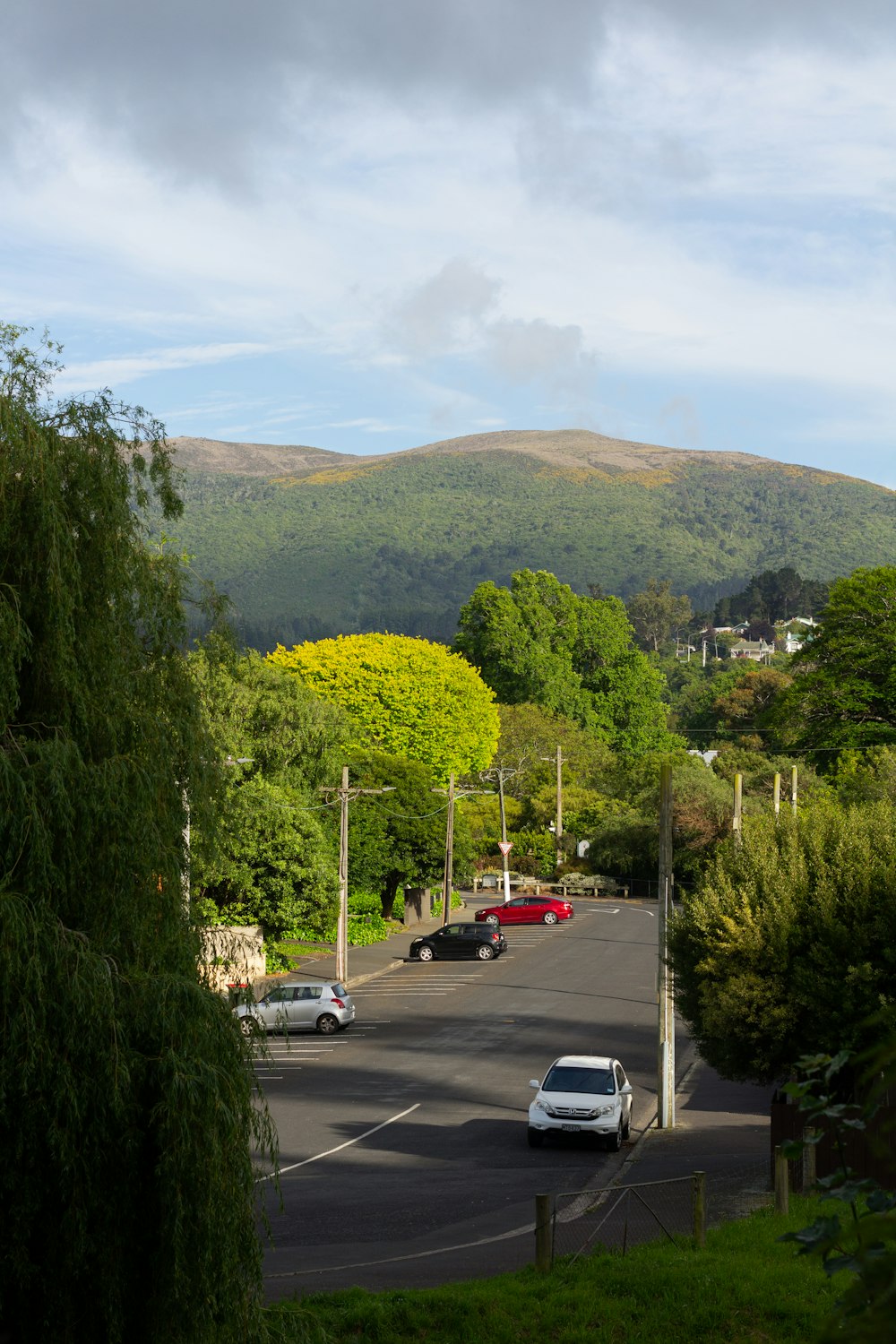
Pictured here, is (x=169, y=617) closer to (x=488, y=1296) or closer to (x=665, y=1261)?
(x=488, y=1296)

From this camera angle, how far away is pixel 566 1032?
3544cm

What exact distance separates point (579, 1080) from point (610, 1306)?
10.9 metres

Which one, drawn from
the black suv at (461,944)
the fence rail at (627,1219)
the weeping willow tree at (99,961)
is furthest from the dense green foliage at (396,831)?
the weeping willow tree at (99,961)

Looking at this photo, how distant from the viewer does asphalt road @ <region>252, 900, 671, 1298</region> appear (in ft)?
57.9

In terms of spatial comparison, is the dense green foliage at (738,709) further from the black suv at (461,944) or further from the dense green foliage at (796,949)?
the dense green foliage at (796,949)

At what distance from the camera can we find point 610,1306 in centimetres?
1433

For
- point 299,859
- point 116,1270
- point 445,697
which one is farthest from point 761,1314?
point 445,697

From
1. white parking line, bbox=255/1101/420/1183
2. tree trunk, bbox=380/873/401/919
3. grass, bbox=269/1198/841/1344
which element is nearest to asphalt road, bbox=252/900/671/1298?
white parking line, bbox=255/1101/420/1183

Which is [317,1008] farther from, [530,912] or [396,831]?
[530,912]

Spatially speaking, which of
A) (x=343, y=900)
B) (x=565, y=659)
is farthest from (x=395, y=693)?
(x=565, y=659)

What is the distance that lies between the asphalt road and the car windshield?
89 cm

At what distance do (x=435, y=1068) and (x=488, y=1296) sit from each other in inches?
678

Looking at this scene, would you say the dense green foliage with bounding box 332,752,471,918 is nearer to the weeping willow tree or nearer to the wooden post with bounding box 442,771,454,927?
the wooden post with bounding box 442,771,454,927

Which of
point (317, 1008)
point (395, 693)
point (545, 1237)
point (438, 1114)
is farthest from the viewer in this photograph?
point (395, 693)
